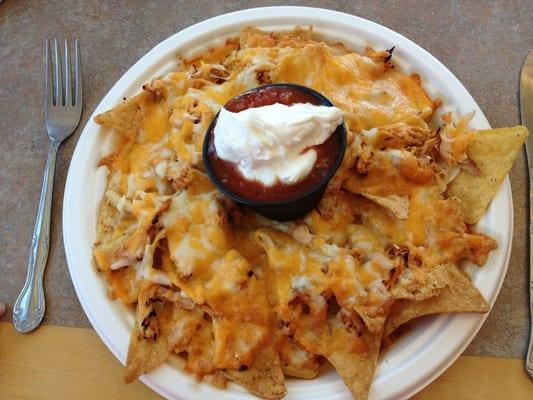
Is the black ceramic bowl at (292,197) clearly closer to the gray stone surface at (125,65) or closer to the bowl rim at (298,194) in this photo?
the bowl rim at (298,194)

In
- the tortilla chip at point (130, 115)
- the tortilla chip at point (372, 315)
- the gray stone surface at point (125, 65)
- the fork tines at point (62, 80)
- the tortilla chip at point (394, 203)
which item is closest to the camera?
the tortilla chip at point (372, 315)

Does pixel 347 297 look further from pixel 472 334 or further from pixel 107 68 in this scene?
pixel 107 68

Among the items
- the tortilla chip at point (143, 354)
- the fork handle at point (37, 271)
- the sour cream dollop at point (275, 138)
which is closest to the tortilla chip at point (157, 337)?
the tortilla chip at point (143, 354)

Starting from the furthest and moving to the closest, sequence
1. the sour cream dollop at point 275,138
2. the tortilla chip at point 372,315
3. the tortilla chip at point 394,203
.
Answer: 1. the tortilla chip at point 394,203
2. the tortilla chip at point 372,315
3. the sour cream dollop at point 275,138

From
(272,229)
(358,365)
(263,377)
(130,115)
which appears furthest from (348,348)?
(130,115)

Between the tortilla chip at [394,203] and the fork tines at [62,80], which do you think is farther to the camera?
the fork tines at [62,80]

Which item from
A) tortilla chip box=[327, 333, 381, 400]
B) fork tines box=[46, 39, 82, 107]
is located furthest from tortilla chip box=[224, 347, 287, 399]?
fork tines box=[46, 39, 82, 107]

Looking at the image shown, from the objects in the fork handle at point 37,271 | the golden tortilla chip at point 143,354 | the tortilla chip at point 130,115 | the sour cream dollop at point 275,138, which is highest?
the sour cream dollop at point 275,138
